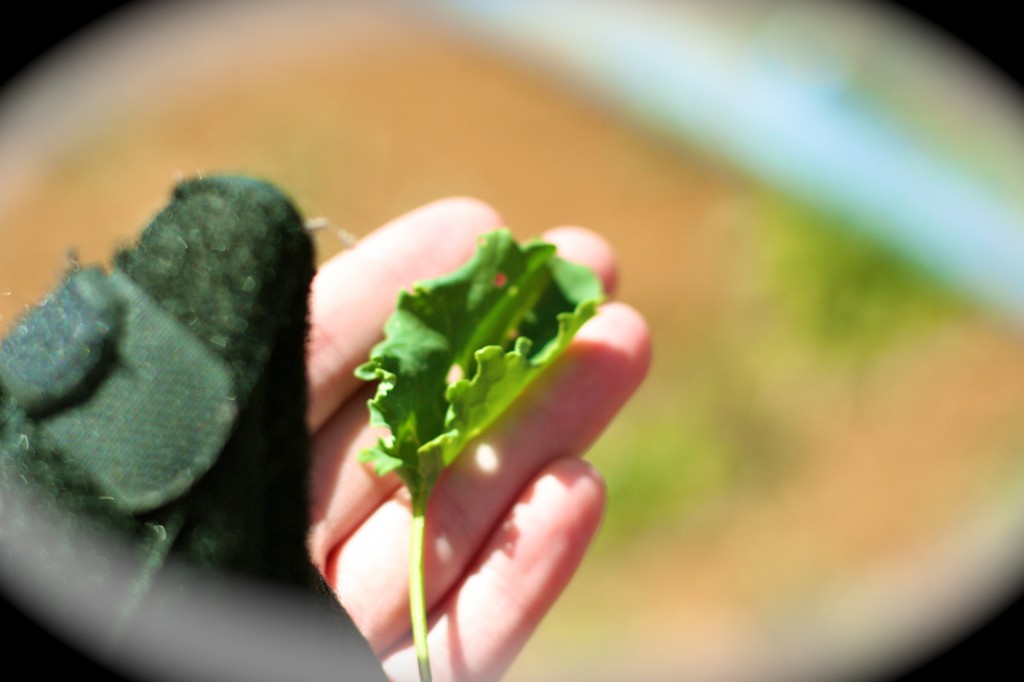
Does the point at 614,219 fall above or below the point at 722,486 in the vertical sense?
above

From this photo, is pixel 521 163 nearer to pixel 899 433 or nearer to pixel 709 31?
pixel 709 31

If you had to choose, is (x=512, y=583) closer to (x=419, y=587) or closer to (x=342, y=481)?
(x=419, y=587)

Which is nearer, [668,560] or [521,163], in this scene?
[668,560]

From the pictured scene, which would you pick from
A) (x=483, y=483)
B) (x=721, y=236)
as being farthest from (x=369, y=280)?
(x=721, y=236)

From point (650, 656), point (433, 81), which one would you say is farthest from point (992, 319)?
point (433, 81)

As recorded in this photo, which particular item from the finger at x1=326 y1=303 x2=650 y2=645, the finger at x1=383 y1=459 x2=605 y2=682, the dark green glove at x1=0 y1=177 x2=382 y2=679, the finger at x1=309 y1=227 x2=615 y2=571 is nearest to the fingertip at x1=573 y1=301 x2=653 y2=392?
the finger at x1=326 y1=303 x2=650 y2=645

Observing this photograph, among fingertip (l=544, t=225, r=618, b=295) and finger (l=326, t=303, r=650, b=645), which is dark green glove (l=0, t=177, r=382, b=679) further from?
fingertip (l=544, t=225, r=618, b=295)
